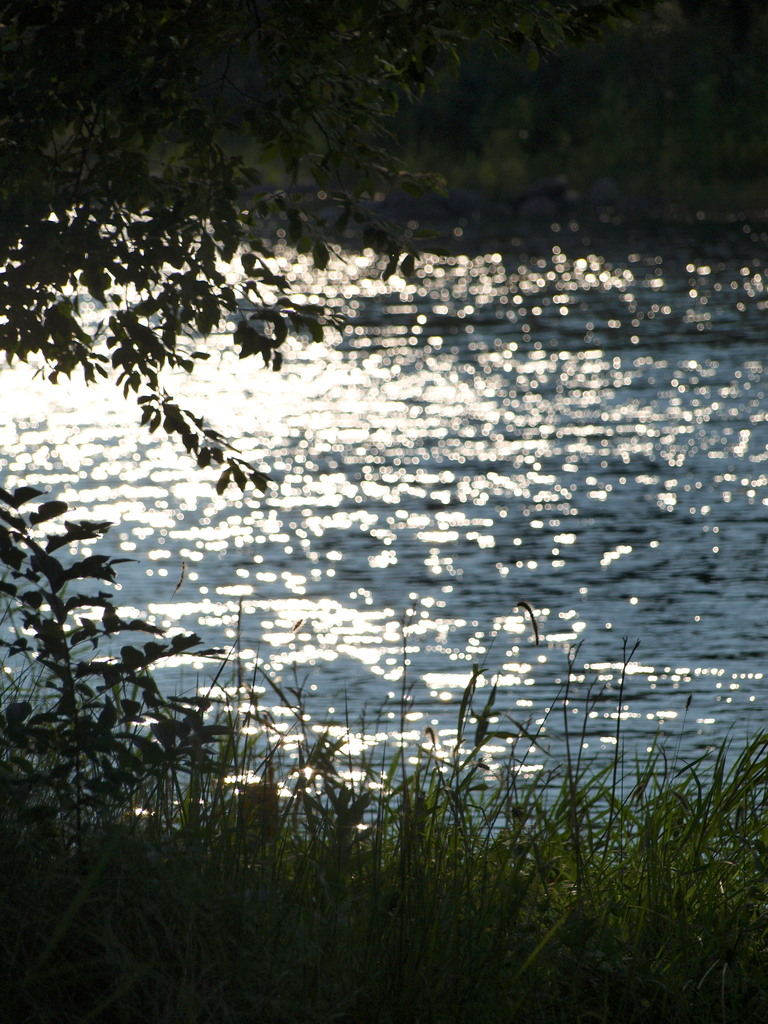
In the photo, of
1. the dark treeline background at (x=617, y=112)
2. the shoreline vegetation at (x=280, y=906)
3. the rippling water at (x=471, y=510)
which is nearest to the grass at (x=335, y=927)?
the shoreline vegetation at (x=280, y=906)

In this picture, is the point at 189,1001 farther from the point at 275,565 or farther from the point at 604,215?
the point at 604,215

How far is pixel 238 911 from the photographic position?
3619 millimetres

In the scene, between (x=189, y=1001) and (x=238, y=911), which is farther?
(x=238, y=911)

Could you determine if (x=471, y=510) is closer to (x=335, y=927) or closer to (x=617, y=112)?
(x=335, y=927)

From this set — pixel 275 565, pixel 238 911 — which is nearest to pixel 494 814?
pixel 238 911

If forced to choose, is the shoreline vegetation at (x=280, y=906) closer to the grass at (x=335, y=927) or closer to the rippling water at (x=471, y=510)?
the grass at (x=335, y=927)

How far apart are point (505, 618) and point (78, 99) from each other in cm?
551

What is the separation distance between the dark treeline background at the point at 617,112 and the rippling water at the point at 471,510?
22.7m

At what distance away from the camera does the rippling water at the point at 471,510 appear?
8367mm

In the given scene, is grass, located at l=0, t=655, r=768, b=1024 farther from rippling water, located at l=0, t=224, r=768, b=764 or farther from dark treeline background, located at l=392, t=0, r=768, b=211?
dark treeline background, located at l=392, t=0, r=768, b=211

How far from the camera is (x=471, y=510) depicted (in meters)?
12.5

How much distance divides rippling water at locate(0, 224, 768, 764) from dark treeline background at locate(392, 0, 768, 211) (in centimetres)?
2272

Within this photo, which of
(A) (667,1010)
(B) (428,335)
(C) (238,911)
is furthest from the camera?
(B) (428,335)

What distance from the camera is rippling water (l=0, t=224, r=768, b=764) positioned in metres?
8.37
